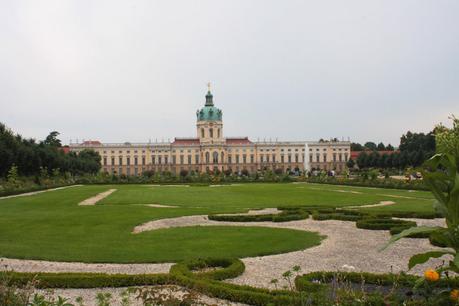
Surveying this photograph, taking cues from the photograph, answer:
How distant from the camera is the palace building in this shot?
88562mm

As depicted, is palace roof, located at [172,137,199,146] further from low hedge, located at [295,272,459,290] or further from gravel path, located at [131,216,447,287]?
low hedge, located at [295,272,459,290]

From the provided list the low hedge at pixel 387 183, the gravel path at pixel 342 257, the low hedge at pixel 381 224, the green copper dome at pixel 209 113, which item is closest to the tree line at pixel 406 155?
the low hedge at pixel 387 183

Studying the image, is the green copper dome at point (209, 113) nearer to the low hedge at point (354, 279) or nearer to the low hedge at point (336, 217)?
the low hedge at point (336, 217)

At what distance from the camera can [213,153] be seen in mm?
88500

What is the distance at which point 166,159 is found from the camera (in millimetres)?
90125

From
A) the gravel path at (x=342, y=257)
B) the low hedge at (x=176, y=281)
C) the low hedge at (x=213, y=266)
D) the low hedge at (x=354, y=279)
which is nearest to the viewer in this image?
the low hedge at (x=176, y=281)

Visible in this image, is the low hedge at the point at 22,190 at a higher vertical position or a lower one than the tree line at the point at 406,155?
lower

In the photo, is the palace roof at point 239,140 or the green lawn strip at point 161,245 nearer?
the green lawn strip at point 161,245

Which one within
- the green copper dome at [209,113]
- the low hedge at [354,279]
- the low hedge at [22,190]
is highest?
the green copper dome at [209,113]

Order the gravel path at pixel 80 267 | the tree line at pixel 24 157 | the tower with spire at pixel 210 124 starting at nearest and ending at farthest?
the gravel path at pixel 80 267, the tree line at pixel 24 157, the tower with spire at pixel 210 124

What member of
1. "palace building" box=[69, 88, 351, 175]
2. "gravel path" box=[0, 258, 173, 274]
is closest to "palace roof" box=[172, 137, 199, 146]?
"palace building" box=[69, 88, 351, 175]

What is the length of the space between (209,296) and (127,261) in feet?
8.12

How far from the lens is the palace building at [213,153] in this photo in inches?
3487

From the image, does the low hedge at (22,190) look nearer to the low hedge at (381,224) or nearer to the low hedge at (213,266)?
the low hedge at (381,224)
